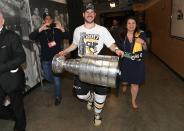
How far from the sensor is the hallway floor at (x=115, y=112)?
2.92m

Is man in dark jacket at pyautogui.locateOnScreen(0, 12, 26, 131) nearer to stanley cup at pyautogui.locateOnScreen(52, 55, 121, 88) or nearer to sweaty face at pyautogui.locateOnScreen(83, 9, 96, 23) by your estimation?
stanley cup at pyautogui.locateOnScreen(52, 55, 121, 88)

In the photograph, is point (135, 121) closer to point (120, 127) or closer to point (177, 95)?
point (120, 127)

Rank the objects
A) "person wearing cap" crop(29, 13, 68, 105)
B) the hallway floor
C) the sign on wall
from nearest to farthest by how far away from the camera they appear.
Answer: the hallway floor < "person wearing cap" crop(29, 13, 68, 105) < the sign on wall

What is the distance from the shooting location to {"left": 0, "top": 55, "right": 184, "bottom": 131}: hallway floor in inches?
115

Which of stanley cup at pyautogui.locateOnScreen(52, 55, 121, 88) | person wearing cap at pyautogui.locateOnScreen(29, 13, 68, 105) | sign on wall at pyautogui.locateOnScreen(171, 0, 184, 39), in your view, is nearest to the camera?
stanley cup at pyautogui.locateOnScreen(52, 55, 121, 88)

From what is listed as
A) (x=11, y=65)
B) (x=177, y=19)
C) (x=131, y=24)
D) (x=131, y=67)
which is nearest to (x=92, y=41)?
(x=131, y=24)

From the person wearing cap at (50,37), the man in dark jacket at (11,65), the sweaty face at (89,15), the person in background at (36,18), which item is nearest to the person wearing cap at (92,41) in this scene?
the sweaty face at (89,15)

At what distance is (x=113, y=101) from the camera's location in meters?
3.80

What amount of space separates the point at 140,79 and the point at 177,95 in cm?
112

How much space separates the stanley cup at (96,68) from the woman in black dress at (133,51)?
808mm

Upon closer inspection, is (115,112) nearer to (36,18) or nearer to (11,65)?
(11,65)

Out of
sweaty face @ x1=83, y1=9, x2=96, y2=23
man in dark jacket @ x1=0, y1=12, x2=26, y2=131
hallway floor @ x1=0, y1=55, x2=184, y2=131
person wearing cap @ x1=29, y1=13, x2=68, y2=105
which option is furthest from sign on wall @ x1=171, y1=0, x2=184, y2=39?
man in dark jacket @ x1=0, y1=12, x2=26, y2=131

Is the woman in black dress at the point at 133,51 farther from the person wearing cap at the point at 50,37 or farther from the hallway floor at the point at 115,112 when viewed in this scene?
the person wearing cap at the point at 50,37

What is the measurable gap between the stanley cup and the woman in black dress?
0.81 m
